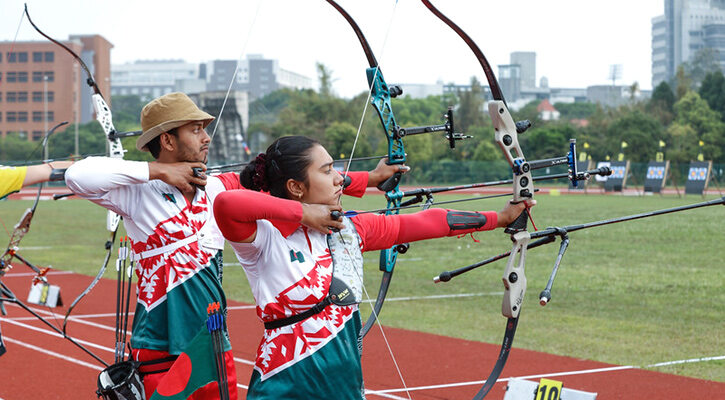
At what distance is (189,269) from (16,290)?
8686 millimetres

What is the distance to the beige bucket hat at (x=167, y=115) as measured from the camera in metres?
3.30

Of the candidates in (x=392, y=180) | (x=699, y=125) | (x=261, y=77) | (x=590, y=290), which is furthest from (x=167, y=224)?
(x=261, y=77)

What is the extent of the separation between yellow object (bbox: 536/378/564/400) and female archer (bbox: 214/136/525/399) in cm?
184

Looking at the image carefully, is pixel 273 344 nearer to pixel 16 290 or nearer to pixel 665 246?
pixel 16 290

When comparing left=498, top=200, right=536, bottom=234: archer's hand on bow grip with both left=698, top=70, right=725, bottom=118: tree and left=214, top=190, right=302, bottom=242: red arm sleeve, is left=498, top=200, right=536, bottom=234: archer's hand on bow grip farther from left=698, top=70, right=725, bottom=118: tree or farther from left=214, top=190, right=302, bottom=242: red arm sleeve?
left=698, top=70, right=725, bottom=118: tree

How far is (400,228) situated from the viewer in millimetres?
2795

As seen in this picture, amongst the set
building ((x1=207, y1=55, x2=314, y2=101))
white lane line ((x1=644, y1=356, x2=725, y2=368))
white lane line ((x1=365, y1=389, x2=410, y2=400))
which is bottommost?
white lane line ((x1=365, y1=389, x2=410, y2=400))

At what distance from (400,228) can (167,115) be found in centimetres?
106

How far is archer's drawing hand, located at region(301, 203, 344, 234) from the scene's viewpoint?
98.0 inches

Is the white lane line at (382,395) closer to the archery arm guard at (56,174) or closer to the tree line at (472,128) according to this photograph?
the archery arm guard at (56,174)

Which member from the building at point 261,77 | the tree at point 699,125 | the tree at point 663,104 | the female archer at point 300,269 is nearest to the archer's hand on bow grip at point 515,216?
the female archer at point 300,269

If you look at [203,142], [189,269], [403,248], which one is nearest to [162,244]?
[189,269]

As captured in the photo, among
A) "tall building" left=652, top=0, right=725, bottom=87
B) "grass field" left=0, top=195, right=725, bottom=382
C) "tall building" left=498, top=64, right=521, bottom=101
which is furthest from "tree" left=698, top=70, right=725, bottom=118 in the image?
"tall building" left=652, top=0, right=725, bottom=87

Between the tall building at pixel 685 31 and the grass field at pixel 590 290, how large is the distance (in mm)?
108774
